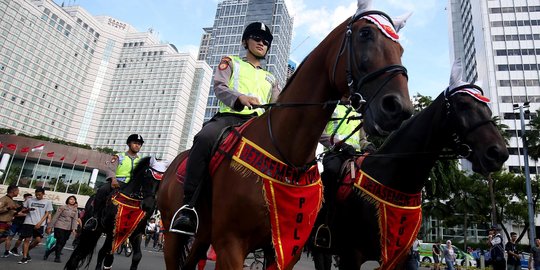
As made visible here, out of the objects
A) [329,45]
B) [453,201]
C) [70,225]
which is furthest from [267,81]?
[453,201]

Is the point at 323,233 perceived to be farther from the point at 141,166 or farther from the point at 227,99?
the point at 141,166

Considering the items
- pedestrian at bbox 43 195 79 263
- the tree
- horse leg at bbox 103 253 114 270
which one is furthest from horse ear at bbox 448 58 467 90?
the tree


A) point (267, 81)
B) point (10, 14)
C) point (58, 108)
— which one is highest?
point (10, 14)

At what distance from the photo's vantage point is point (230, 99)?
3174mm

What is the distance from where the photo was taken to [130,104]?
386 ft

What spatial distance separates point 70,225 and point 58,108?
10743 centimetres

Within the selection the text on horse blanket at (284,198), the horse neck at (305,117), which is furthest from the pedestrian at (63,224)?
the horse neck at (305,117)

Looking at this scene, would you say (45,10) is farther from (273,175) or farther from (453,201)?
(273,175)

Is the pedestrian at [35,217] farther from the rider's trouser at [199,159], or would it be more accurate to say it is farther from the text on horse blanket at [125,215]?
the rider's trouser at [199,159]

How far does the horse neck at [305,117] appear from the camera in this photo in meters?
2.66

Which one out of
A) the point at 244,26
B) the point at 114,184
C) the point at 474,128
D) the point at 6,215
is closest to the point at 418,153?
the point at 474,128

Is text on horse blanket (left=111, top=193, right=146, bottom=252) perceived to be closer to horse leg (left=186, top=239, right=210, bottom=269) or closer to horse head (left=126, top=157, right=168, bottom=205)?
horse head (left=126, top=157, right=168, bottom=205)

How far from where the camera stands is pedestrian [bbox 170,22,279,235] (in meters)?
3.05

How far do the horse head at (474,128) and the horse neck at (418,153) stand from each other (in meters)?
0.14
